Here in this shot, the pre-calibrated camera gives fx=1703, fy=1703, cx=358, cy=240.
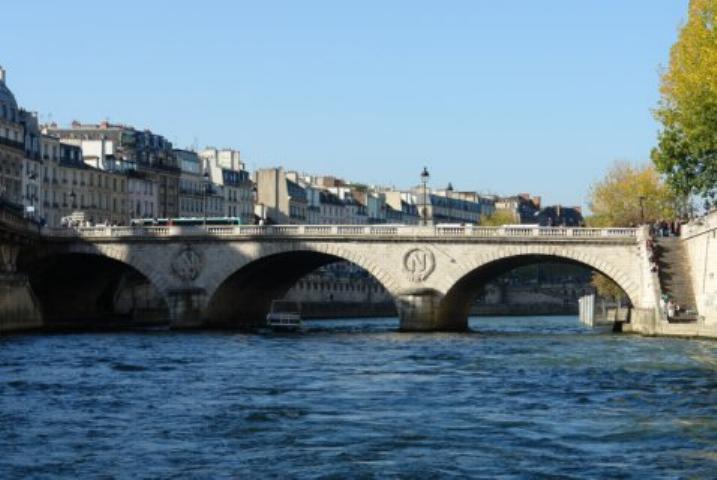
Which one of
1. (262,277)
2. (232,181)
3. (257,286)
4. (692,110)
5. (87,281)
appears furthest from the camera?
(232,181)

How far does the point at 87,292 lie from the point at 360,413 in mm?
68519

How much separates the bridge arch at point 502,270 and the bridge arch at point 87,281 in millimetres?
16462

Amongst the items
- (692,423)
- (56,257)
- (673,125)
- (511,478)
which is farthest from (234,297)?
(511,478)

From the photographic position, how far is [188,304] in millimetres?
96125

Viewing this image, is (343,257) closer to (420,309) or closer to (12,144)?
(420,309)

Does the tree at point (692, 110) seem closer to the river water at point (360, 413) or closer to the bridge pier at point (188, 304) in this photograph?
the river water at point (360, 413)

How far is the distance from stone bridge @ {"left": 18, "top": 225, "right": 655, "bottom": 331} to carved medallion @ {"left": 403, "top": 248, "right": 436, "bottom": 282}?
0.18ft

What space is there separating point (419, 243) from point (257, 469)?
59.1m

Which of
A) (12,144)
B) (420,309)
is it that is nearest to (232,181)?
(12,144)

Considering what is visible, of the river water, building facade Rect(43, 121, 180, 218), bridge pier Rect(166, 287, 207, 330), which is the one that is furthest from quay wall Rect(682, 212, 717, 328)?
building facade Rect(43, 121, 180, 218)

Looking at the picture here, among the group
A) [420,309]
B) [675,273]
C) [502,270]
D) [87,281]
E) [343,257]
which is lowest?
[420,309]

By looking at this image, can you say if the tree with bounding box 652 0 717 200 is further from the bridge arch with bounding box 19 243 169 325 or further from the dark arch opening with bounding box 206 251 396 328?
the bridge arch with bounding box 19 243 169 325

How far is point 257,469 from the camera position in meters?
34.0

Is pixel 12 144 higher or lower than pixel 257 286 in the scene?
higher
